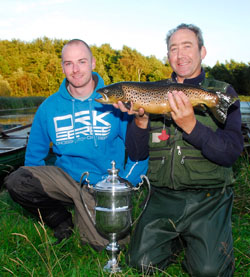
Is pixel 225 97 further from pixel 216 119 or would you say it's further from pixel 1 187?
pixel 1 187

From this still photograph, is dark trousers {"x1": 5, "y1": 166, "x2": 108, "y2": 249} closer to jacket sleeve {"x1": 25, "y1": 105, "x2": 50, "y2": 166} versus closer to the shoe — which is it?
the shoe

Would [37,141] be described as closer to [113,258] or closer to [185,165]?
[113,258]

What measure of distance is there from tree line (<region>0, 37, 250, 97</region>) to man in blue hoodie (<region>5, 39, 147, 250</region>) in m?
35.4

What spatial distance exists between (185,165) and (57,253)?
1541 millimetres

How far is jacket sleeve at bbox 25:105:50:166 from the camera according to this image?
376 cm

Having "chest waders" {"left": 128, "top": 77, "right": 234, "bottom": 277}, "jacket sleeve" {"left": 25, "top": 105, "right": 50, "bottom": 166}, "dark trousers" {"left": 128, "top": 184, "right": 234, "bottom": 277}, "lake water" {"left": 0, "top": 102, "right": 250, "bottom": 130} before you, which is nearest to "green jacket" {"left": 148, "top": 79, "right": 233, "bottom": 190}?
"chest waders" {"left": 128, "top": 77, "right": 234, "bottom": 277}

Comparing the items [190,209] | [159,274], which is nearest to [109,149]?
[190,209]

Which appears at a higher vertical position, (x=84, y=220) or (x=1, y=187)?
(x=84, y=220)

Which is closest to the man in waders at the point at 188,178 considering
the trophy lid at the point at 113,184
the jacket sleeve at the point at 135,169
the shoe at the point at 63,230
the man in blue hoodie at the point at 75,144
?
the jacket sleeve at the point at 135,169

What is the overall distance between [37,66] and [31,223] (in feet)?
181

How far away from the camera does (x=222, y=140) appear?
281 centimetres

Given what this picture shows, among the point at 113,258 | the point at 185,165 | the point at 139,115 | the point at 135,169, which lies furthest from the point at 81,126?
the point at 113,258

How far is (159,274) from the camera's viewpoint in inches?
109

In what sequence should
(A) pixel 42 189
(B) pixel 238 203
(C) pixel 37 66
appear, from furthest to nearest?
(C) pixel 37 66 → (B) pixel 238 203 → (A) pixel 42 189
